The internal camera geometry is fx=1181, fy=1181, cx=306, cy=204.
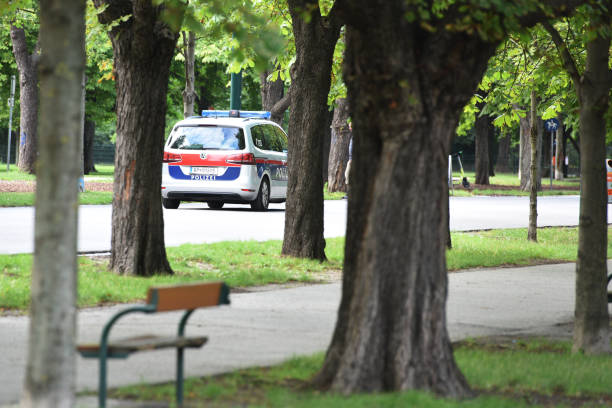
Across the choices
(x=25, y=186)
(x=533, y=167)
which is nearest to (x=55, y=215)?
(x=533, y=167)

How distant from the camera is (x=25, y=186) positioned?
29031 mm

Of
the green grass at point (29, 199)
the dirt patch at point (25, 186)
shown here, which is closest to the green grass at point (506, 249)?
the green grass at point (29, 199)

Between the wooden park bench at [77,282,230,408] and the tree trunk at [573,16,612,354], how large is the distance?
396 cm

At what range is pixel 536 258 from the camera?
1656 cm

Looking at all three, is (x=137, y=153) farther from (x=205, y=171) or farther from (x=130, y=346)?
(x=205, y=171)

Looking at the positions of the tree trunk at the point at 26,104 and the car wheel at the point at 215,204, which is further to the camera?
the tree trunk at the point at 26,104

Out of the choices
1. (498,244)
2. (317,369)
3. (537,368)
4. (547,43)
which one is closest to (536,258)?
(498,244)

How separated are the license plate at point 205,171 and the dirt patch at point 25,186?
5.63 m

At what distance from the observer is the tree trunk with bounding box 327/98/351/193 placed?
3388 centimetres

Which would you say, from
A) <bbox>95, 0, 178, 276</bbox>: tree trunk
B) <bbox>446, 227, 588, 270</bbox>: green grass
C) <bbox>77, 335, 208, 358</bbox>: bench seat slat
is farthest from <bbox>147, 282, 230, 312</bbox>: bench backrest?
<bbox>446, 227, 588, 270</bbox>: green grass

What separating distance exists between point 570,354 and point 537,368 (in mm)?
1052

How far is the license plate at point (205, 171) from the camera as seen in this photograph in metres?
23.1

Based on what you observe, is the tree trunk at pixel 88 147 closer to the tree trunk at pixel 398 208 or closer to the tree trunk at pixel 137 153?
the tree trunk at pixel 137 153

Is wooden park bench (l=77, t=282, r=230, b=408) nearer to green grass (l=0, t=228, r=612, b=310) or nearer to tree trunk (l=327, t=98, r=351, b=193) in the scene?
green grass (l=0, t=228, r=612, b=310)
